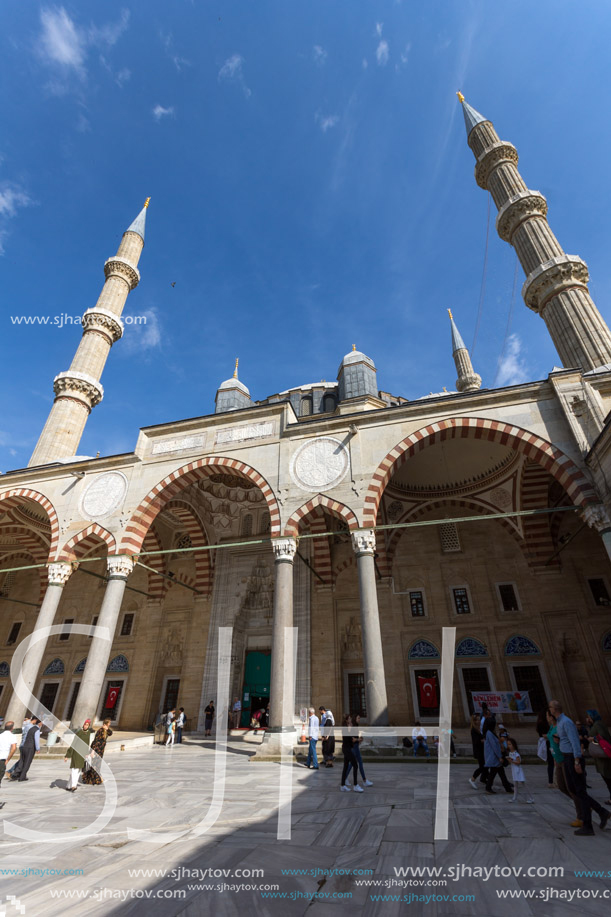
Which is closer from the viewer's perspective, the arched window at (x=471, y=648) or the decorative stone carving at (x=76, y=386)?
the arched window at (x=471, y=648)

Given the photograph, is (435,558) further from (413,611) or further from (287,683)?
(287,683)

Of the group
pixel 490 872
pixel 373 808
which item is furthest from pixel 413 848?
pixel 373 808

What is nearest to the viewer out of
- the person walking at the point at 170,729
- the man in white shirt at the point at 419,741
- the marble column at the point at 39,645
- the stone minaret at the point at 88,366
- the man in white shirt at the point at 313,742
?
the man in white shirt at the point at 313,742

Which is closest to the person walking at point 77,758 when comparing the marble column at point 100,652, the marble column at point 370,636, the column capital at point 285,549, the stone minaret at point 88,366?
the marble column at point 100,652

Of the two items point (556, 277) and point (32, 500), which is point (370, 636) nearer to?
point (32, 500)

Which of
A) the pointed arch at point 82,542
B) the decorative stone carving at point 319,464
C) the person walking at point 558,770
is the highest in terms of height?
the decorative stone carving at point 319,464

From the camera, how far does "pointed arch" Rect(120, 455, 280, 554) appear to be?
11695 millimetres

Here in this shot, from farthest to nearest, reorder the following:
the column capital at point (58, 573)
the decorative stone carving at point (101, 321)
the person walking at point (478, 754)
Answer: the decorative stone carving at point (101, 321), the column capital at point (58, 573), the person walking at point (478, 754)

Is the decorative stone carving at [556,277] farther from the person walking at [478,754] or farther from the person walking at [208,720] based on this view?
the person walking at [208,720]

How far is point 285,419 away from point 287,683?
6370 mm

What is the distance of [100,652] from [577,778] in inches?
388

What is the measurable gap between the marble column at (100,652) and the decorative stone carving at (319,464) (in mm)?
5033

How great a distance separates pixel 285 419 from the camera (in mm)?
12078

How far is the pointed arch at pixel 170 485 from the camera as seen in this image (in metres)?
11.7
